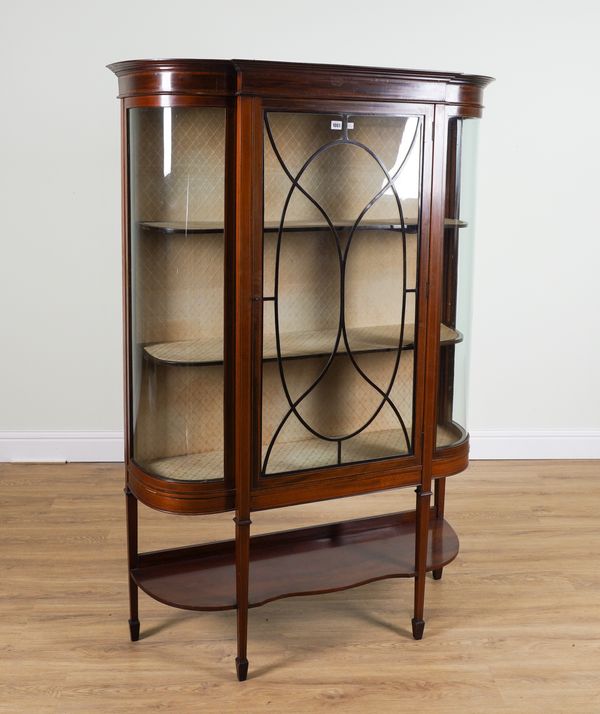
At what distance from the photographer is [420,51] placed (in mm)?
3432

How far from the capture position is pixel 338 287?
2.18 m

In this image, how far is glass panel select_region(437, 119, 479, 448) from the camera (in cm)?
231

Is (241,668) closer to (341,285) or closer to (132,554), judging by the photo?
(132,554)

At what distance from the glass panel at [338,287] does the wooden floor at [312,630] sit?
498mm

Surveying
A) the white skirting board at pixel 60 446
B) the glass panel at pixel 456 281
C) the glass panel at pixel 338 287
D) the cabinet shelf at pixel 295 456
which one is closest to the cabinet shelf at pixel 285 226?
the glass panel at pixel 338 287

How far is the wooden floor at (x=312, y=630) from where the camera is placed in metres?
2.14

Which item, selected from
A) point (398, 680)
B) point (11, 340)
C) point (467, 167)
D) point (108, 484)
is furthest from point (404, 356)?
point (11, 340)

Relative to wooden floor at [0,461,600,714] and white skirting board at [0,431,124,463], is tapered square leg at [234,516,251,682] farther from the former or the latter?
white skirting board at [0,431,124,463]

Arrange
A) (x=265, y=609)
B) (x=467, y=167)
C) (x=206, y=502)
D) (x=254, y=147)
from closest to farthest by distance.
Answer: (x=254, y=147)
(x=206, y=502)
(x=467, y=167)
(x=265, y=609)

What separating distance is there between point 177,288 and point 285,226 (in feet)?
0.91

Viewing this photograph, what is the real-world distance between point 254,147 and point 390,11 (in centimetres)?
168

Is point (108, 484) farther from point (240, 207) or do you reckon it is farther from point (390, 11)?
point (390, 11)

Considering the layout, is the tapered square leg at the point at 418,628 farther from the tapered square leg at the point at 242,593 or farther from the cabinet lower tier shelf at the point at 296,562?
the tapered square leg at the point at 242,593

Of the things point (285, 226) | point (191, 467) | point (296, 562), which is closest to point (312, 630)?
point (296, 562)
